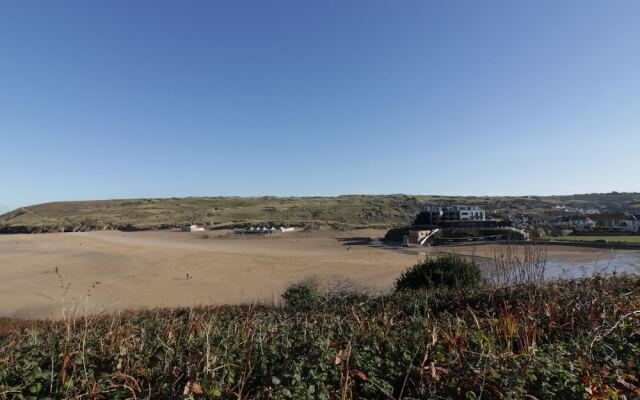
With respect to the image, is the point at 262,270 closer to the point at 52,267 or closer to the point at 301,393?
the point at 52,267

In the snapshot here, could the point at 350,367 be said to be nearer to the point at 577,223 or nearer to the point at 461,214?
the point at 461,214

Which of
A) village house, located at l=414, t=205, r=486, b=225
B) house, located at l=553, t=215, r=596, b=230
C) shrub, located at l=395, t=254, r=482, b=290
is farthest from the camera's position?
village house, located at l=414, t=205, r=486, b=225

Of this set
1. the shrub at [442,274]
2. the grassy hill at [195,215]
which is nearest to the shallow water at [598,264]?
the shrub at [442,274]

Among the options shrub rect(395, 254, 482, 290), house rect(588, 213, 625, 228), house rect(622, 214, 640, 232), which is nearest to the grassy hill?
house rect(588, 213, 625, 228)

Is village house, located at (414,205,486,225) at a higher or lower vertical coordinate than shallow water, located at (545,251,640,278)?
higher

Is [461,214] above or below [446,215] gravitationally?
above

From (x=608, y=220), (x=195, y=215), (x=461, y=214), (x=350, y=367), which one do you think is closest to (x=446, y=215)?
(x=461, y=214)

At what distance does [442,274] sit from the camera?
12586 millimetres

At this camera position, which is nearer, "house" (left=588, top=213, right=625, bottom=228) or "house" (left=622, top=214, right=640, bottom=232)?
"house" (left=622, top=214, right=640, bottom=232)

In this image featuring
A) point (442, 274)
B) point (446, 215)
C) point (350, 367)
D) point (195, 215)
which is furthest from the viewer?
point (195, 215)

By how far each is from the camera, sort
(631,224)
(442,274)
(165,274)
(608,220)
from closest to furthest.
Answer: (442,274)
(165,274)
(631,224)
(608,220)

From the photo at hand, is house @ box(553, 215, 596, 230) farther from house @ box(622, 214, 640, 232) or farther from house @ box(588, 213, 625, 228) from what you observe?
house @ box(622, 214, 640, 232)

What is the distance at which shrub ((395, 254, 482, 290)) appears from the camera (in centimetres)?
1262

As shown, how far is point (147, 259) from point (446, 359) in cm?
3914
